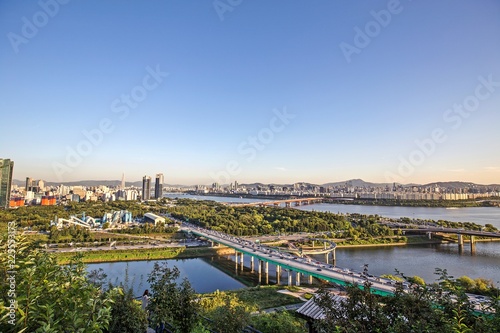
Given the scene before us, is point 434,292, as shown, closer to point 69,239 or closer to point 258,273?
point 258,273

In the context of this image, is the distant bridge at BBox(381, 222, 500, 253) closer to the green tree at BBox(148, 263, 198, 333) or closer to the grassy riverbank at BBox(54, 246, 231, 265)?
the grassy riverbank at BBox(54, 246, 231, 265)

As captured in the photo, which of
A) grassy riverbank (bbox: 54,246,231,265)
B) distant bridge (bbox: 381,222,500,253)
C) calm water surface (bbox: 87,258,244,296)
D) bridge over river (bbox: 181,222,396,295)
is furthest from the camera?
distant bridge (bbox: 381,222,500,253)

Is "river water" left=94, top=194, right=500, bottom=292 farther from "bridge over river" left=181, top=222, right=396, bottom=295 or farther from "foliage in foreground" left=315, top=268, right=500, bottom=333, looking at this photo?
"foliage in foreground" left=315, top=268, right=500, bottom=333

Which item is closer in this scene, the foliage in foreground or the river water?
the foliage in foreground

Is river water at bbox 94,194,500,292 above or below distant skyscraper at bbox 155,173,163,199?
below

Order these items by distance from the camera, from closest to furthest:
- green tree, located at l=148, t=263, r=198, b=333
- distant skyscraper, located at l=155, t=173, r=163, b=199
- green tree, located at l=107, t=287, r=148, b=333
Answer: green tree, located at l=107, t=287, r=148, b=333 < green tree, located at l=148, t=263, r=198, b=333 < distant skyscraper, located at l=155, t=173, r=163, b=199

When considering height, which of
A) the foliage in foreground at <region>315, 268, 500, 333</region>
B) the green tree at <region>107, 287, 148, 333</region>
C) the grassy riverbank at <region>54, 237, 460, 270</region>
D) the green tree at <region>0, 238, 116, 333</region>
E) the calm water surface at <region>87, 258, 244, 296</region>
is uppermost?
the green tree at <region>0, 238, 116, 333</region>

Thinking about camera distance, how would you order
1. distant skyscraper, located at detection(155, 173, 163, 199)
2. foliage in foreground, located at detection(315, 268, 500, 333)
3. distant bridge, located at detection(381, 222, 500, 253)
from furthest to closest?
1. distant skyscraper, located at detection(155, 173, 163, 199)
2. distant bridge, located at detection(381, 222, 500, 253)
3. foliage in foreground, located at detection(315, 268, 500, 333)

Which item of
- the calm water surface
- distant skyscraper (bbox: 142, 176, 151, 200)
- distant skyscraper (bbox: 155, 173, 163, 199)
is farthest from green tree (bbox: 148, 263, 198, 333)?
distant skyscraper (bbox: 155, 173, 163, 199)

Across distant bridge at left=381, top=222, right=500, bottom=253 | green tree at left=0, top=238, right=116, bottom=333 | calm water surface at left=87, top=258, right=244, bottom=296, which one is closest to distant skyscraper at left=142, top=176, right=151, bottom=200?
calm water surface at left=87, top=258, right=244, bottom=296

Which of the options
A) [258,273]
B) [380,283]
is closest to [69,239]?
[258,273]

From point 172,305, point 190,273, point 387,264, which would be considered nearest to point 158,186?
point 190,273
